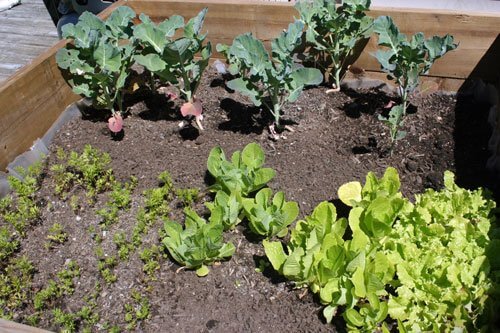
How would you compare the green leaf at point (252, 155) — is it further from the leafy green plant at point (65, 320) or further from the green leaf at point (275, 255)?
the leafy green plant at point (65, 320)

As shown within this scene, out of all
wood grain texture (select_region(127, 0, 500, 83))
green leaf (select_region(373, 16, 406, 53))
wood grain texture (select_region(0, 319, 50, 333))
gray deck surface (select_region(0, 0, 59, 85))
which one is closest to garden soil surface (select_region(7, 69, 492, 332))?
wood grain texture (select_region(127, 0, 500, 83))

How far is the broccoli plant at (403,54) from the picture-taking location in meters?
2.45

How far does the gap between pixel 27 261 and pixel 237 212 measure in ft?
3.17

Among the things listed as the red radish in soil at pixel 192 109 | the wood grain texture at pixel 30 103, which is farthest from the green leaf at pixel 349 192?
the wood grain texture at pixel 30 103

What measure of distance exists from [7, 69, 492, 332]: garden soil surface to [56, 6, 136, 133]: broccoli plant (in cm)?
17

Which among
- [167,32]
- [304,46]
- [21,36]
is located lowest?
[21,36]

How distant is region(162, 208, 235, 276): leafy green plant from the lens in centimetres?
205

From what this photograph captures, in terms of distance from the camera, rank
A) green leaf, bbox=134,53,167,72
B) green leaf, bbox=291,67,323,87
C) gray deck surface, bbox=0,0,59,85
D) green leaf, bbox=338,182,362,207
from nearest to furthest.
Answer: green leaf, bbox=338,182,362,207 → green leaf, bbox=291,67,323,87 → green leaf, bbox=134,53,167,72 → gray deck surface, bbox=0,0,59,85

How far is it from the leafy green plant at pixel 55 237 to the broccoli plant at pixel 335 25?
170cm

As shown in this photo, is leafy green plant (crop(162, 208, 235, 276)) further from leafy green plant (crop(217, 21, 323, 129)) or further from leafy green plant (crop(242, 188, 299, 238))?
leafy green plant (crop(217, 21, 323, 129))

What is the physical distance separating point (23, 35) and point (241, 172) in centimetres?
374

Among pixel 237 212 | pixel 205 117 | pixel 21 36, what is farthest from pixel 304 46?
pixel 21 36

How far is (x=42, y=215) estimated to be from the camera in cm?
244

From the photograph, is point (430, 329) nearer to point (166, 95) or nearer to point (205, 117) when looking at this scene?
point (205, 117)
